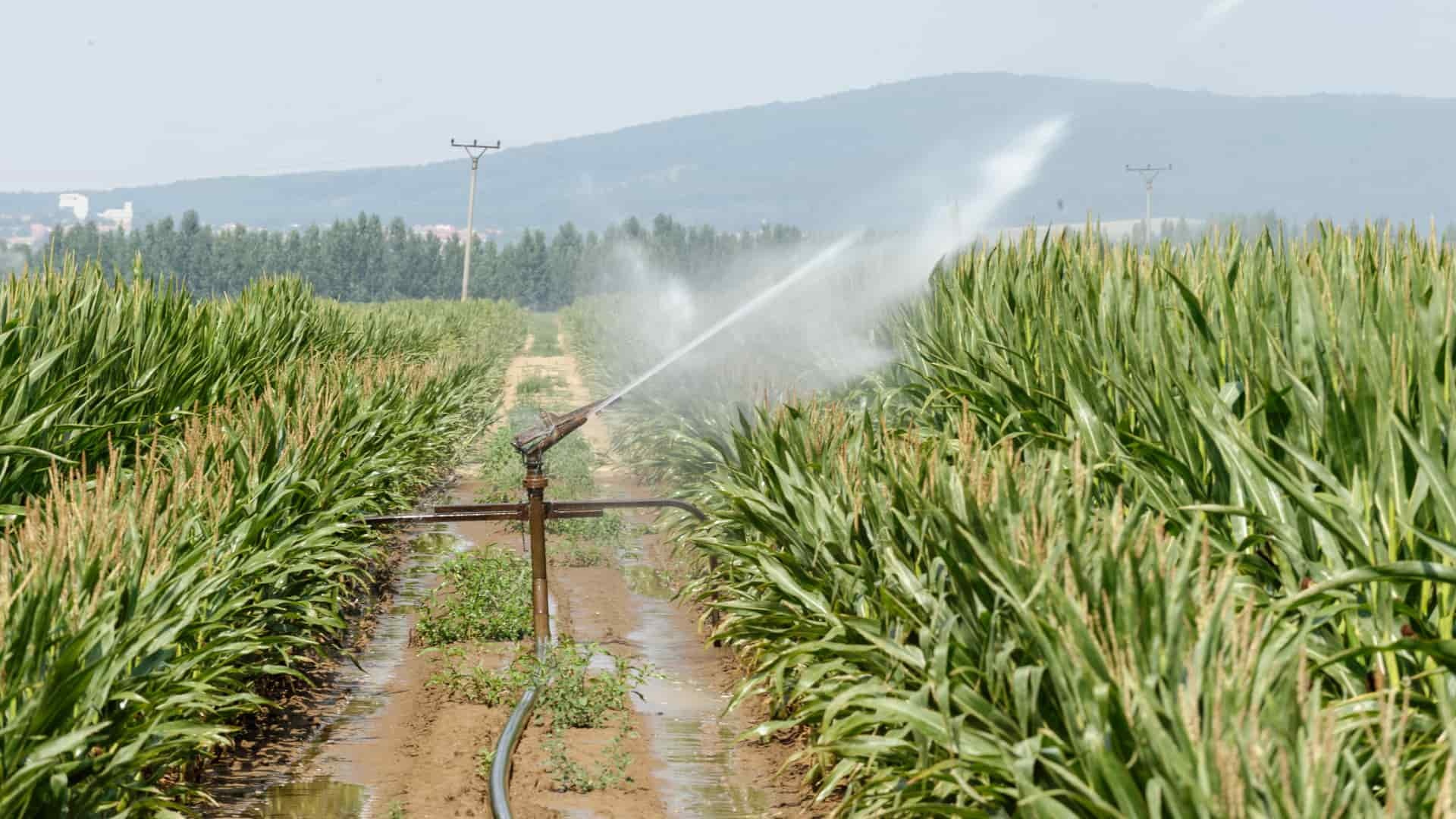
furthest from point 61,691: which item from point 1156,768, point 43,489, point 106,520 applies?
point 43,489

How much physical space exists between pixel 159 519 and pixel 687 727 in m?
3.20

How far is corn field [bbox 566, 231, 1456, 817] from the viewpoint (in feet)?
12.3

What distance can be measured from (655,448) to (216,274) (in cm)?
14879

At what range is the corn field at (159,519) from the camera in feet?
15.9

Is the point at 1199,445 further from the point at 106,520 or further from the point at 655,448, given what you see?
the point at 655,448

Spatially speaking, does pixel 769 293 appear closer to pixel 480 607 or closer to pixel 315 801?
pixel 480 607

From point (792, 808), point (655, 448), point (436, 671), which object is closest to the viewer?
point (792, 808)

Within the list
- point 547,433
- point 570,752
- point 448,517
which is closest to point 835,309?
point 547,433

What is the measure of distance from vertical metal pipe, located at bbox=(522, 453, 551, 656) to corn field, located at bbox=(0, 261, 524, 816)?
41.2 inches

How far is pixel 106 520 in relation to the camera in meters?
5.59

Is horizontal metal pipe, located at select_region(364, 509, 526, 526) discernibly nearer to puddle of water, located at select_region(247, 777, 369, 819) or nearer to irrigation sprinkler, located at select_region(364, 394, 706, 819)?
irrigation sprinkler, located at select_region(364, 394, 706, 819)

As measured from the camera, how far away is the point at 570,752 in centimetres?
752

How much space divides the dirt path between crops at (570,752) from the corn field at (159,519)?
0.56 m

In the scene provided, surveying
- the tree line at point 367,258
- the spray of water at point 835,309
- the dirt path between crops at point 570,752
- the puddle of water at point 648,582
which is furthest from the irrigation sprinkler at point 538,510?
the tree line at point 367,258
